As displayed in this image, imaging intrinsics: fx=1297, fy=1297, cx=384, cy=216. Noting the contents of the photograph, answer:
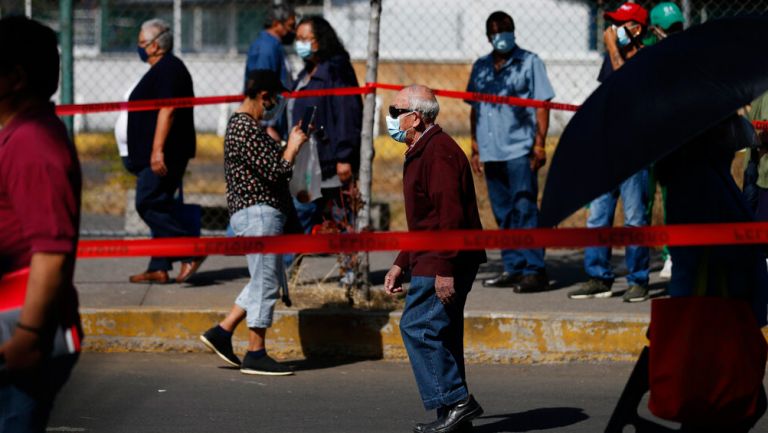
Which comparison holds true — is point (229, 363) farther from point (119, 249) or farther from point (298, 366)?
point (119, 249)

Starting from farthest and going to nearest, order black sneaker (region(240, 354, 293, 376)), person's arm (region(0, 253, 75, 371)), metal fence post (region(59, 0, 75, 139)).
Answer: metal fence post (region(59, 0, 75, 139)), black sneaker (region(240, 354, 293, 376)), person's arm (region(0, 253, 75, 371))

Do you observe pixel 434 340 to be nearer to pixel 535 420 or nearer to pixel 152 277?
pixel 535 420

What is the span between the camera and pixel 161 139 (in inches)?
360

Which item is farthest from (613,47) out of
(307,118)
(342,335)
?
(342,335)

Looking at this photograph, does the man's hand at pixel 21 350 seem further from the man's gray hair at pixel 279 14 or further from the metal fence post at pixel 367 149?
the man's gray hair at pixel 279 14

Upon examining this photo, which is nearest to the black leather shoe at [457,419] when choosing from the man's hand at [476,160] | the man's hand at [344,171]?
the man's hand at [344,171]

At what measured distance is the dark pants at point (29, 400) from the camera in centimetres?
362

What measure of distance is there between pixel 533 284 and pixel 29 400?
18.9 ft

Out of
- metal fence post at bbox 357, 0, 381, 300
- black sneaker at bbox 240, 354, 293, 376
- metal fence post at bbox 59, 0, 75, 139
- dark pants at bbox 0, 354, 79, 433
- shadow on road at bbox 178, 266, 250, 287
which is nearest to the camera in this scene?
dark pants at bbox 0, 354, 79, 433

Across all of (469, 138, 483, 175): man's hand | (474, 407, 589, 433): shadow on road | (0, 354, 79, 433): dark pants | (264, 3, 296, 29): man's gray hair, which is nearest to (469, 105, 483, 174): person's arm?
(469, 138, 483, 175): man's hand

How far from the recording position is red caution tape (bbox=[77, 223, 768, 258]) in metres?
4.72

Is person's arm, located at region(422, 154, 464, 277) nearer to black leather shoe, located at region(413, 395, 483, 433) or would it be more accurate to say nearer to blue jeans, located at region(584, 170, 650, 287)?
black leather shoe, located at region(413, 395, 483, 433)

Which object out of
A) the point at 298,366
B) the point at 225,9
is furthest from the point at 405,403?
the point at 225,9

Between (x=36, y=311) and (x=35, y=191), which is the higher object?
(x=35, y=191)
